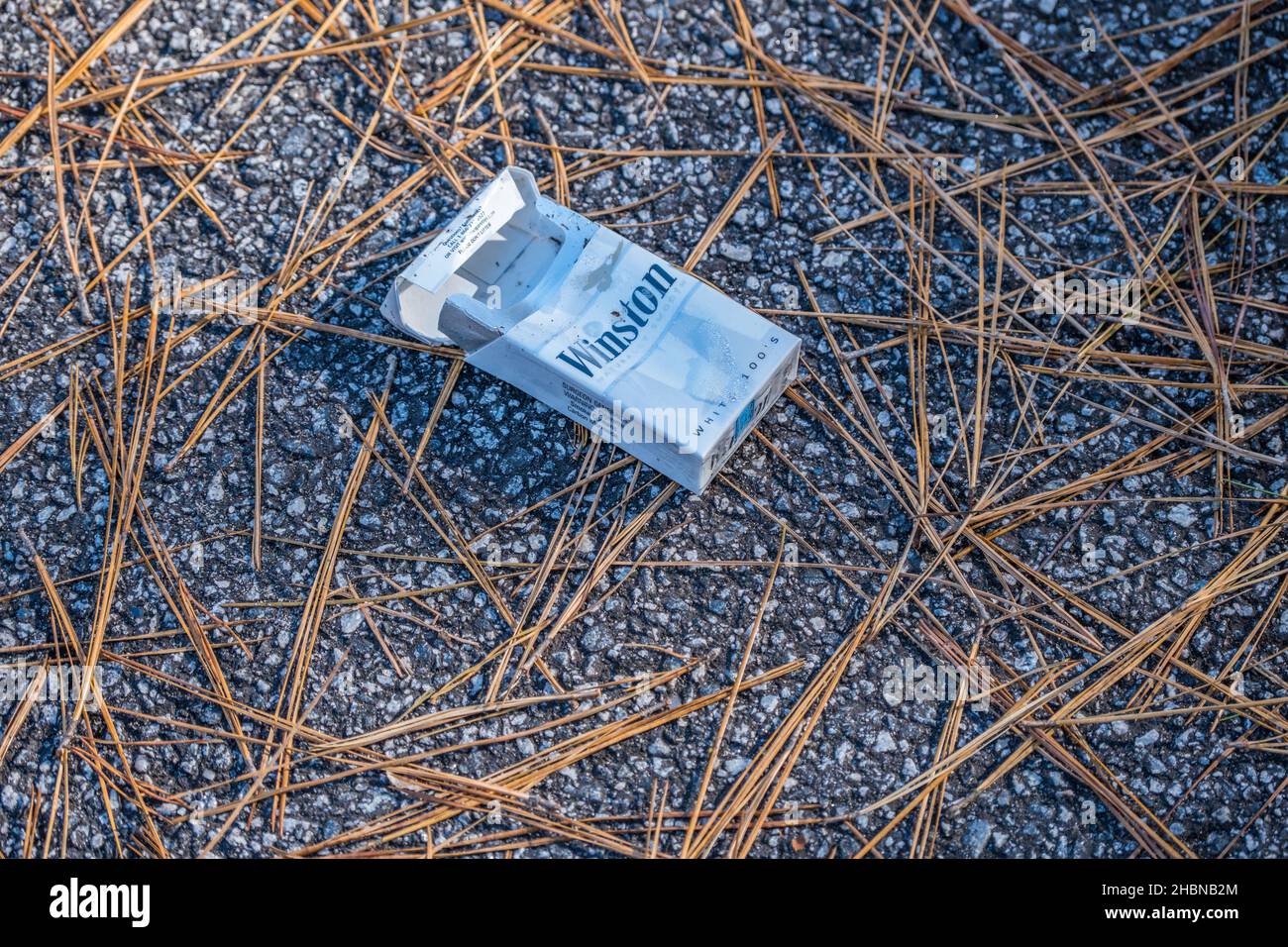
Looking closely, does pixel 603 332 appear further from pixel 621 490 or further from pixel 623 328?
pixel 621 490

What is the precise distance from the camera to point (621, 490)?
2.15m

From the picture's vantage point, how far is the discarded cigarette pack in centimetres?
201

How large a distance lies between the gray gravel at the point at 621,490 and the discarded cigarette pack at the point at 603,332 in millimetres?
116

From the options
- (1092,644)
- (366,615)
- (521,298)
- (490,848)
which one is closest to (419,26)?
(521,298)

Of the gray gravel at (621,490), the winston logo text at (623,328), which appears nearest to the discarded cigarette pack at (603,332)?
the winston logo text at (623,328)

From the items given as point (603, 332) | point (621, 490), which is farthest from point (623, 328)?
point (621, 490)

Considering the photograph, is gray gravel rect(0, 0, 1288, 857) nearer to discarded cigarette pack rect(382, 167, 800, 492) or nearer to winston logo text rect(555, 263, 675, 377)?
discarded cigarette pack rect(382, 167, 800, 492)

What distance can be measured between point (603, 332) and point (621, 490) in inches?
13.0

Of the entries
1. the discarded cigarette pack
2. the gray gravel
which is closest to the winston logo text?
the discarded cigarette pack

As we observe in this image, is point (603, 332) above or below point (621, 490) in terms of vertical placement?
above

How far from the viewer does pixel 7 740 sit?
1.99 meters

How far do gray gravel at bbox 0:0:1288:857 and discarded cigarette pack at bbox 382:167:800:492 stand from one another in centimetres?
12
